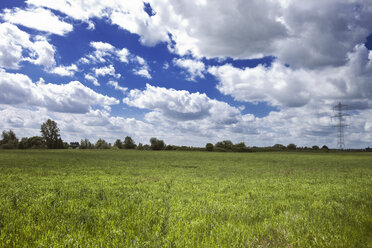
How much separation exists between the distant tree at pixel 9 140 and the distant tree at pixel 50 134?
2341cm

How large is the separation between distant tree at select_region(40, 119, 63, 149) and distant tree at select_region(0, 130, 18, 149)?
2341 cm

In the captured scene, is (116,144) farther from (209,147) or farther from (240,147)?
(240,147)

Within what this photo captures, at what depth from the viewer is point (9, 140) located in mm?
128250

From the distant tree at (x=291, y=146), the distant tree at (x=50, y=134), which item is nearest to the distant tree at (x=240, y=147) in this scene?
the distant tree at (x=291, y=146)

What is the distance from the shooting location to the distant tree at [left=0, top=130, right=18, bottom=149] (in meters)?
123

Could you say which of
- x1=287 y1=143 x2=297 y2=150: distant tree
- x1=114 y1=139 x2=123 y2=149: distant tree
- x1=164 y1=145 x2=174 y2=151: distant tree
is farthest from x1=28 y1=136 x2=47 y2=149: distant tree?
x1=287 y1=143 x2=297 y2=150: distant tree

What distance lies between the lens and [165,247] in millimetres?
5273

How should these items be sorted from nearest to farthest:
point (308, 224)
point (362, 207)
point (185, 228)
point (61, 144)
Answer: point (185, 228) → point (308, 224) → point (362, 207) → point (61, 144)

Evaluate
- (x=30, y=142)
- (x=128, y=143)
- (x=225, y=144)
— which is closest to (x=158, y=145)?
(x=128, y=143)

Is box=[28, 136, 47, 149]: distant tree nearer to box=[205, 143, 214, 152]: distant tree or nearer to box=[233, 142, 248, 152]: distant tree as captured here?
box=[205, 143, 214, 152]: distant tree

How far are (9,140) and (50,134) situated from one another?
3136 centimetres

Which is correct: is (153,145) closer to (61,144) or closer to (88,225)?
(61,144)

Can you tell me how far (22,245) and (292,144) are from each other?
173 metres

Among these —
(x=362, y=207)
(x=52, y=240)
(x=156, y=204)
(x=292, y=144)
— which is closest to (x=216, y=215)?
(x=156, y=204)
